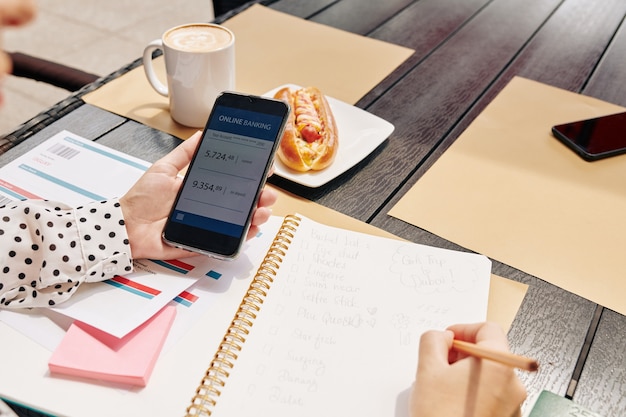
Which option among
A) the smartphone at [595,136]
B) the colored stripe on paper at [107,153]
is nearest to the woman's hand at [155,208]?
the colored stripe on paper at [107,153]

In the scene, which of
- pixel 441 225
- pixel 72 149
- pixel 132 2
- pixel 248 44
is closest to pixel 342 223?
pixel 441 225

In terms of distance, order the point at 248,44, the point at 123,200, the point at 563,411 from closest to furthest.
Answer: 1. the point at 563,411
2. the point at 123,200
3. the point at 248,44

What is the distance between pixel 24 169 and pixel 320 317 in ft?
1.46

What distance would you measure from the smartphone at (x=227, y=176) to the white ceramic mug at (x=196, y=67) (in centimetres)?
13

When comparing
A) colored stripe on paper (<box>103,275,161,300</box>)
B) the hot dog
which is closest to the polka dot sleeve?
colored stripe on paper (<box>103,275,161,300</box>)

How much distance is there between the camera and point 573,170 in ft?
2.48

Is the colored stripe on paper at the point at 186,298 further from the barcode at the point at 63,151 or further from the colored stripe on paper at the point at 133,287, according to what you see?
the barcode at the point at 63,151

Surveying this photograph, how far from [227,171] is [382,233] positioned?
19 cm

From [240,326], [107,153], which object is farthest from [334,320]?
[107,153]

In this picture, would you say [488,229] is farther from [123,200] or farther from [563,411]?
[123,200]

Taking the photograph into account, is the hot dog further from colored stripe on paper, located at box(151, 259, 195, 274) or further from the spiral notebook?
colored stripe on paper, located at box(151, 259, 195, 274)

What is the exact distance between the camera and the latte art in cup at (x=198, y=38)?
2.51 feet

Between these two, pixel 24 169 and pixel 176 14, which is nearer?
pixel 24 169

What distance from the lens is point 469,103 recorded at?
893 mm
